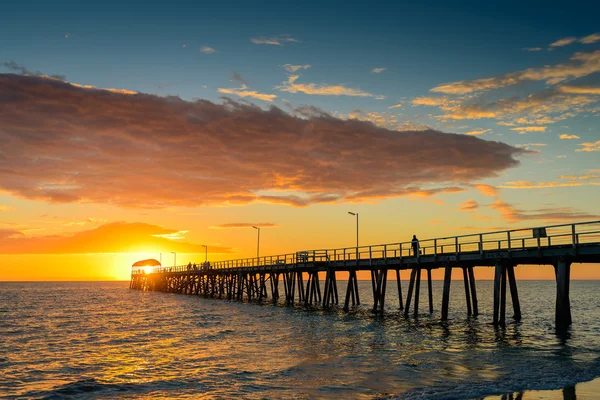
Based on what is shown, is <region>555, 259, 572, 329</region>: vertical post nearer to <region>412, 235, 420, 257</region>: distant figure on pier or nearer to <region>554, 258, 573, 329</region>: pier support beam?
<region>554, 258, 573, 329</region>: pier support beam

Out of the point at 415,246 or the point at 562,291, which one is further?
the point at 415,246

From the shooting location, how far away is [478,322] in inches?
1410

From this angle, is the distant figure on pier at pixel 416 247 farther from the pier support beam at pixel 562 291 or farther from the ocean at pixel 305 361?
the pier support beam at pixel 562 291

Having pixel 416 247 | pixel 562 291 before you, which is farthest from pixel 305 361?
pixel 416 247

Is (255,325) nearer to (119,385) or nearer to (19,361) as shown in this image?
(19,361)

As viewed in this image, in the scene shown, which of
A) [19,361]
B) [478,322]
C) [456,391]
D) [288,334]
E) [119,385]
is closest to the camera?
[456,391]

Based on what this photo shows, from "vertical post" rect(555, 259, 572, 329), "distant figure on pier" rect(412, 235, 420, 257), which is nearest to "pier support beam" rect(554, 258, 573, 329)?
"vertical post" rect(555, 259, 572, 329)

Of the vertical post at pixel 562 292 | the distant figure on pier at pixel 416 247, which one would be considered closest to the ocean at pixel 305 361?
the vertical post at pixel 562 292

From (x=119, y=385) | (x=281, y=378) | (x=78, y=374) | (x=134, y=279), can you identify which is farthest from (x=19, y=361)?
(x=134, y=279)

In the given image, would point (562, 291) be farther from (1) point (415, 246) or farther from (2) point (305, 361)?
(2) point (305, 361)

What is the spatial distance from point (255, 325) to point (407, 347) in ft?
47.0

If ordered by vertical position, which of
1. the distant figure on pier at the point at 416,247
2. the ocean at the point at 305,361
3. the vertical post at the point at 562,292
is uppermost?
the distant figure on pier at the point at 416,247

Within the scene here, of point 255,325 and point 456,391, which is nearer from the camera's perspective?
point 456,391

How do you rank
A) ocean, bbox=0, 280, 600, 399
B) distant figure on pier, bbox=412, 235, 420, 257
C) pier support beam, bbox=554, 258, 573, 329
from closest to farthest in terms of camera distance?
ocean, bbox=0, 280, 600, 399, pier support beam, bbox=554, 258, 573, 329, distant figure on pier, bbox=412, 235, 420, 257
